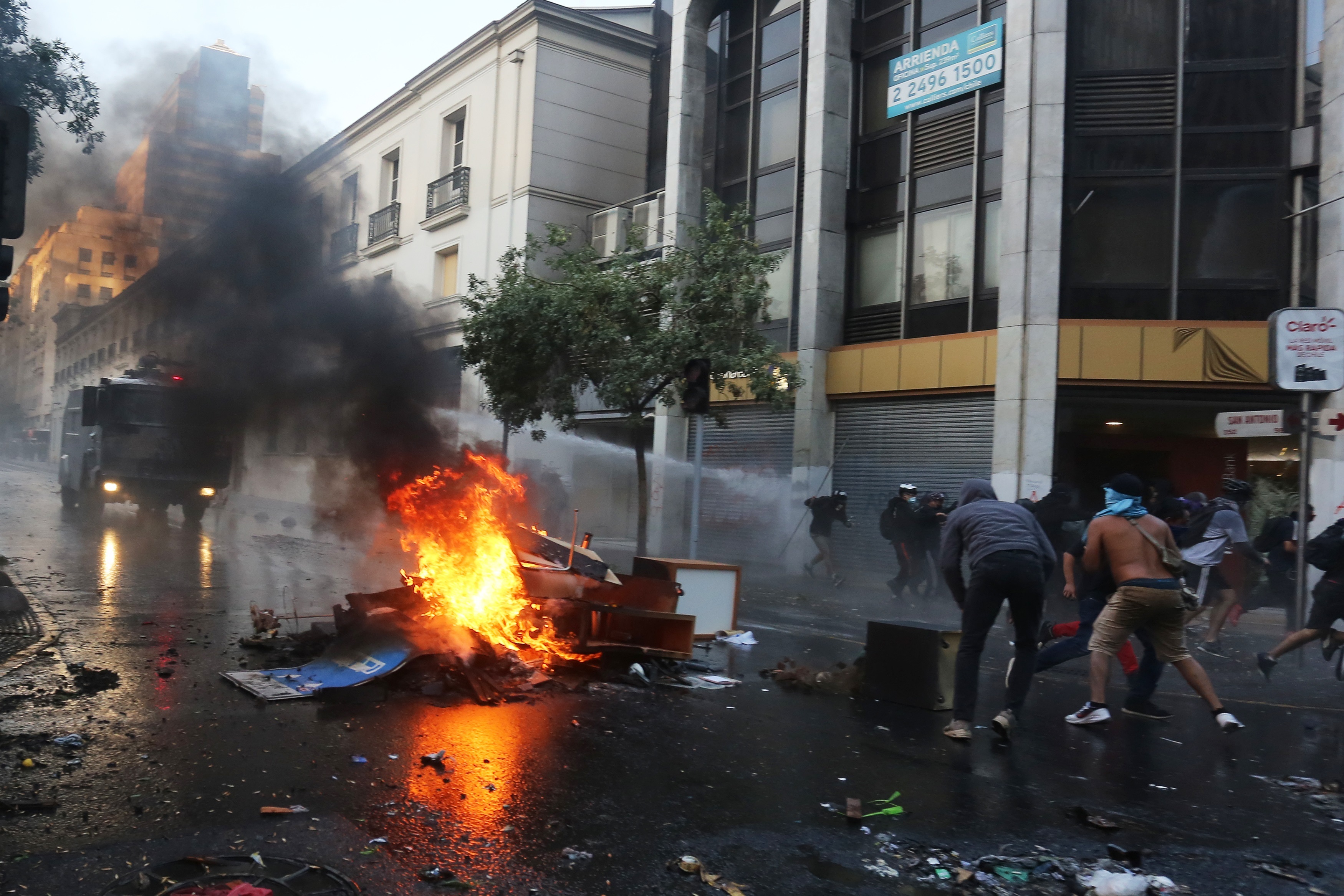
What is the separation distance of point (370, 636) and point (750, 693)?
2640 mm

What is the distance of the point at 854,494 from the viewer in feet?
54.7

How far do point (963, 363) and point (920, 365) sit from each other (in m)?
0.81

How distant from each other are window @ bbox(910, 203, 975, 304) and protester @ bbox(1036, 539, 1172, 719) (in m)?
8.48

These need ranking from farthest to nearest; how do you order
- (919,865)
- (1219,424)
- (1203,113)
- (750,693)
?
(1203,113) < (1219,424) < (750,693) < (919,865)

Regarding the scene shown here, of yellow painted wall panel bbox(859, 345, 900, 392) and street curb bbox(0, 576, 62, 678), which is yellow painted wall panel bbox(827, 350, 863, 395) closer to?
yellow painted wall panel bbox(859, 345, 900, 392)

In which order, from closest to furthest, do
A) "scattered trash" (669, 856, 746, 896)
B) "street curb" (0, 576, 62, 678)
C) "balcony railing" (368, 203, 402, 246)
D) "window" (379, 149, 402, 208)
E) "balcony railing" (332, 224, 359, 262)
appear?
1. "scattered trash" (669, 856, 746, 896)
2. "street curb" (0, 576, 62, 678)
3. "balcony railing" (332, 224, 359, 262)
4. "balcony railing" (368, 203, 402, 246)
5. "window" (379, 149, 402, 208)

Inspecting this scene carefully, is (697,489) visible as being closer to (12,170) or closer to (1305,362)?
(1305,362)

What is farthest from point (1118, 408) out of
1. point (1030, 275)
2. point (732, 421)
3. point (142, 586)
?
point (142, 586)

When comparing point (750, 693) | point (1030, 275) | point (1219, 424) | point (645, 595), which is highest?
point (1030, 275)

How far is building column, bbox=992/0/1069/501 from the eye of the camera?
13773 mm

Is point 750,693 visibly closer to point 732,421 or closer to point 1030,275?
point 1030,275

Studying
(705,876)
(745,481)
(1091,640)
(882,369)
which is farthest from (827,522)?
(705,876)

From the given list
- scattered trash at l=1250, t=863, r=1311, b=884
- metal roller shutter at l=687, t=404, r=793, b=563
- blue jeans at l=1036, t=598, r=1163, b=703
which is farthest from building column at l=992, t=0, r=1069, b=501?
scattered trash at l=1250, t=863, r=1311, b=884

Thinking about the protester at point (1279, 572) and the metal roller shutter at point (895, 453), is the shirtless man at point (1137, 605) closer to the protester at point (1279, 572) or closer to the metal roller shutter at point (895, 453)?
the protester at point (1279, 572)
